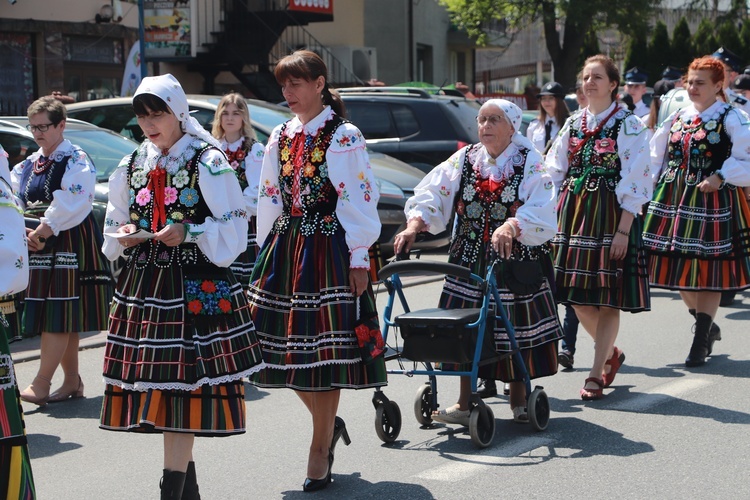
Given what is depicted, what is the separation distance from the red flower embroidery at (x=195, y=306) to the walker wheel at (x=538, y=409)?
229 cm

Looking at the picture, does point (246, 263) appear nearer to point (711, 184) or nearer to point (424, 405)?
point (424, 405)

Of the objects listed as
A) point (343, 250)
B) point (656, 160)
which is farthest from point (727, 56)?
point (343, 250)

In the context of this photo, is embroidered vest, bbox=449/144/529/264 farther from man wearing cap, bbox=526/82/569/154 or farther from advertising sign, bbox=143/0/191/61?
advertising sign, bbox=143/0/191/61

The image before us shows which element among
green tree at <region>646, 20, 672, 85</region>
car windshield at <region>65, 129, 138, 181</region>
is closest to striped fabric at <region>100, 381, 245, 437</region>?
car windshield at <region>65, 129, 138, 181</region>

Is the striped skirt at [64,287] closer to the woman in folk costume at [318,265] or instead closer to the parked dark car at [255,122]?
the woman in folk costume at [318,265]

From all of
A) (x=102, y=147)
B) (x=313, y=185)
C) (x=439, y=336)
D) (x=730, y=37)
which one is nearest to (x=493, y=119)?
(x=439, y=336)

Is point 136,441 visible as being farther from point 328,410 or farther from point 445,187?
point 445,187

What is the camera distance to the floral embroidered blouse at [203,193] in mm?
4758

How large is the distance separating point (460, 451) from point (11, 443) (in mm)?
2895

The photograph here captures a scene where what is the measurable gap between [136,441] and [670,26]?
5235cm

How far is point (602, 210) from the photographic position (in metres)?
7.49

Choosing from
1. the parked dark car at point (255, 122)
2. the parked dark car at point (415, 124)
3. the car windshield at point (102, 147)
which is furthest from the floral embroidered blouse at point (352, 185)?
the parked dark car at point (415, 124)

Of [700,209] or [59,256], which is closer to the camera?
[59,256]

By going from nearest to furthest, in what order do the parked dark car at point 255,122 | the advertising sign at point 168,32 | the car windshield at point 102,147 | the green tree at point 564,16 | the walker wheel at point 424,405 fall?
the walker wheel at point 424,405, the car windshield at point 102,147, the parked dark car at point 255,122, the advertising sign at point 168,32, the green tree at point 564,16
